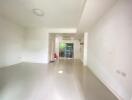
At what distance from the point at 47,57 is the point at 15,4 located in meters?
5.47

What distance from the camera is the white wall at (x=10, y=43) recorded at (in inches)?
271

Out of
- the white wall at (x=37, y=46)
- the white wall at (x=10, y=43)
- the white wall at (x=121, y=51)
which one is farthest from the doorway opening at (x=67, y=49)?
the white wall at (x=121, y=51)

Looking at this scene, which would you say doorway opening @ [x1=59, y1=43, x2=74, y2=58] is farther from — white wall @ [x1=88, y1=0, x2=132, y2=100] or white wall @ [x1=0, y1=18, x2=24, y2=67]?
white wall @ [x1=88, y1=0, x2=132, y2=100]

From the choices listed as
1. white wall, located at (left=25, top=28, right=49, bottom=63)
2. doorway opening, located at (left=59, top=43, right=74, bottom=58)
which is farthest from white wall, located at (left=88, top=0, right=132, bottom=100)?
doorway opening, located at (left=59, top=43, right=74, bottom=58)

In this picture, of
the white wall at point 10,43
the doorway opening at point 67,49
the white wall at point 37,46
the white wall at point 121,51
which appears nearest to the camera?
the white wall at point 121,51

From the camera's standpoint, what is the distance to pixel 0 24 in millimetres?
6559

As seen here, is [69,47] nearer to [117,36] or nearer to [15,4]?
[15,4]

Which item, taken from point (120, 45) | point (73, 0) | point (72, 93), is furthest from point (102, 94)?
point (73, 0)

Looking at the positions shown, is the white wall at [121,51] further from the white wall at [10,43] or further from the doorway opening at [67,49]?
the doorway opening at [67,49]

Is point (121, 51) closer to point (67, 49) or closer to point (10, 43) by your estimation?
point (10, 43)

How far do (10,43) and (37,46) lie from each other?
Answer: 2.34 meters

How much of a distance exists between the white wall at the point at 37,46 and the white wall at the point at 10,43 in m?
0.57

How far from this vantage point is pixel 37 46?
9719mm

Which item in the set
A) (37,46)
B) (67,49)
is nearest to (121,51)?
(37,46)
